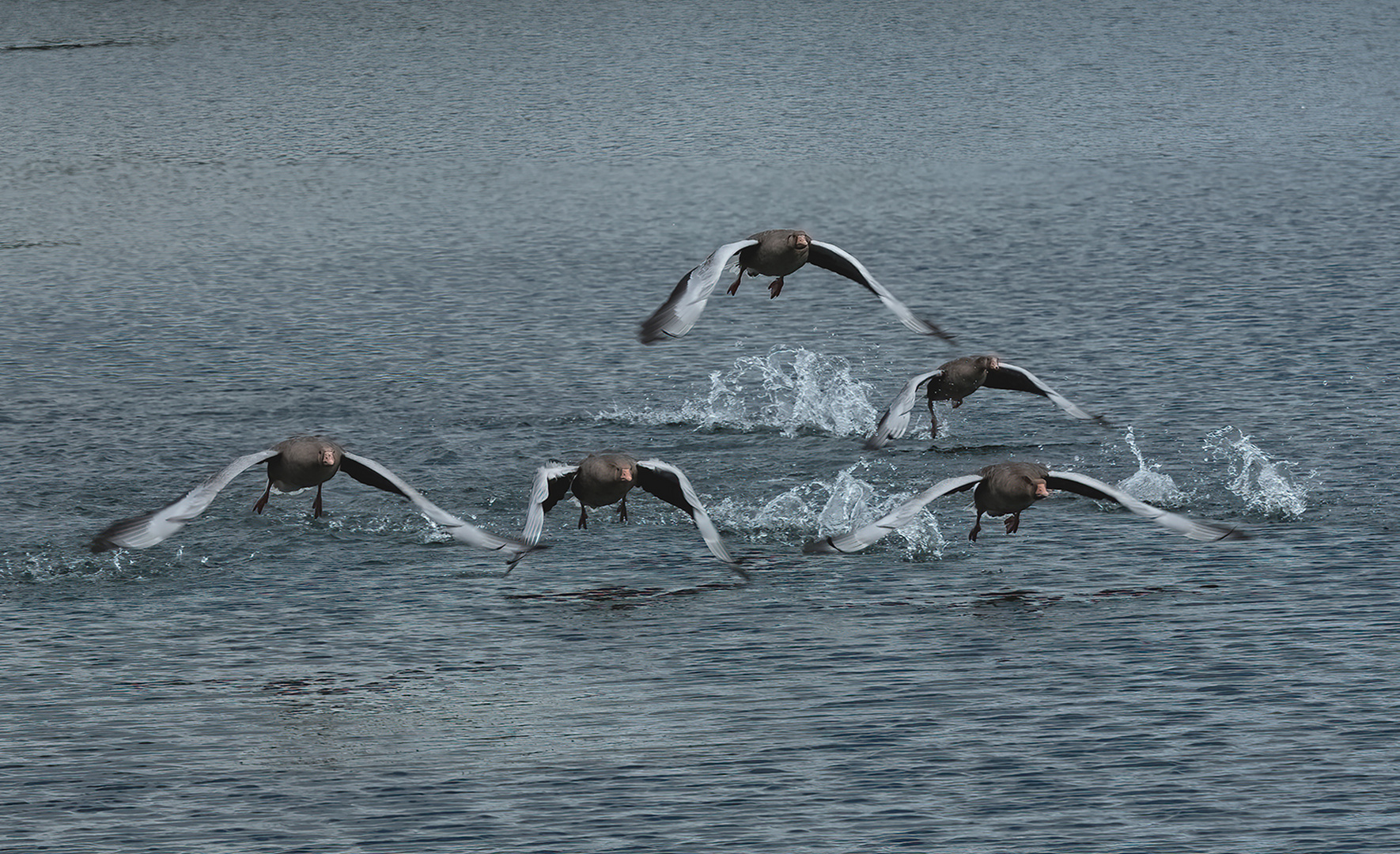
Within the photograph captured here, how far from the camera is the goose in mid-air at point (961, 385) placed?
76.6 ft

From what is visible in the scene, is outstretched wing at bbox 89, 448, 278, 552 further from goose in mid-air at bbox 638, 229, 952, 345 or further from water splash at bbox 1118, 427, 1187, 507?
water splash at bbox 1118, 427, 1187, 507

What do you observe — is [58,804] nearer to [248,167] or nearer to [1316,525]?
[1316,525]

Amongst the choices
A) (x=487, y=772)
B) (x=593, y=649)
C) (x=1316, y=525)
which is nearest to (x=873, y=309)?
A: (x=1316, y=525)

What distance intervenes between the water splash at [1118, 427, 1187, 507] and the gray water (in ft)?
0.47

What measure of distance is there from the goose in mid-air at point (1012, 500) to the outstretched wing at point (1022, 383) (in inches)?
49.3

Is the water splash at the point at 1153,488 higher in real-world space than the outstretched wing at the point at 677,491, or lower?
lower

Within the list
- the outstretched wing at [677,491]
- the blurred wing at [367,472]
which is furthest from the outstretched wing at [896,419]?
the blurred wing at [367,472]

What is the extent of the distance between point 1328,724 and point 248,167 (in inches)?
1723

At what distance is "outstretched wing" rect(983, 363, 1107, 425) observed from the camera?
23516 mm

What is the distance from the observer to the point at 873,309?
136ft

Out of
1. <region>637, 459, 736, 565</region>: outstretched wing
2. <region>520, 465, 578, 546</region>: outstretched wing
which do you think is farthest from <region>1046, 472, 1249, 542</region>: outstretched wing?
<region>520, 465, 578, 546</region>: outstretched wing

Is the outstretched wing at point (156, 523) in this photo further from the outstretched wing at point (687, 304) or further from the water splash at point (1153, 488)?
the water splash at point (1153, 488)

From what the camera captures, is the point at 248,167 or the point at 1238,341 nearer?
the point at 1238,341

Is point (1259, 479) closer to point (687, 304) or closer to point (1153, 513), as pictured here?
point (1153, 513)
